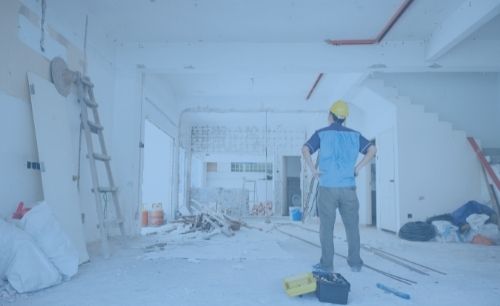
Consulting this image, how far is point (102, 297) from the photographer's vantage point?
222 centimetres

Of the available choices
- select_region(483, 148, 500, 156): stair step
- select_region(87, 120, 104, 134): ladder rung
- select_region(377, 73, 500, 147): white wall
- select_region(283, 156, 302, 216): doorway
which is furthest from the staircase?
select_region(283, 156, 302, 216): doorway

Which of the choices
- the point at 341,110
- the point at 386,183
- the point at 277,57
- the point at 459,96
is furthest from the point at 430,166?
the point at 341,110

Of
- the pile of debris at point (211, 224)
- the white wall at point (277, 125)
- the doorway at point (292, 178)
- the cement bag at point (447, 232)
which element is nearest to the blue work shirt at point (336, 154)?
the pile of debris at point (211, 224)

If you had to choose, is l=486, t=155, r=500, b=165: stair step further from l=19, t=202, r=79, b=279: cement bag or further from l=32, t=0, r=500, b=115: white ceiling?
l=19, t=202, r=79, b=279: cement bag

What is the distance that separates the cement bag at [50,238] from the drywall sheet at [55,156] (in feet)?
1.62

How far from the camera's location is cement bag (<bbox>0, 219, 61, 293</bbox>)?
2.27m

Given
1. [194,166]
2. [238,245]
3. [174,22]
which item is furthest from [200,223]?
[194,166]

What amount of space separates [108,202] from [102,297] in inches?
111

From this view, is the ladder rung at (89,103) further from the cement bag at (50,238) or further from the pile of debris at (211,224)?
the pile of debris at (211,224)

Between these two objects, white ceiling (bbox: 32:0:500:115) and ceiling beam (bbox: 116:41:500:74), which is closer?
white ceiling (bbox: 32:0:500:115)

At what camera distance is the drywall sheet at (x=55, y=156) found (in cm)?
322

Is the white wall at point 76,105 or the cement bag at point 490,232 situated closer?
the white wall at point 76,105

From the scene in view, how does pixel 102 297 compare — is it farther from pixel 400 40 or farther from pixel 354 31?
pixel 400 40

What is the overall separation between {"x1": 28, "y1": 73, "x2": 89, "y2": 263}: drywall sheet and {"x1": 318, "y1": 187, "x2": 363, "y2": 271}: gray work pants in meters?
2.17
